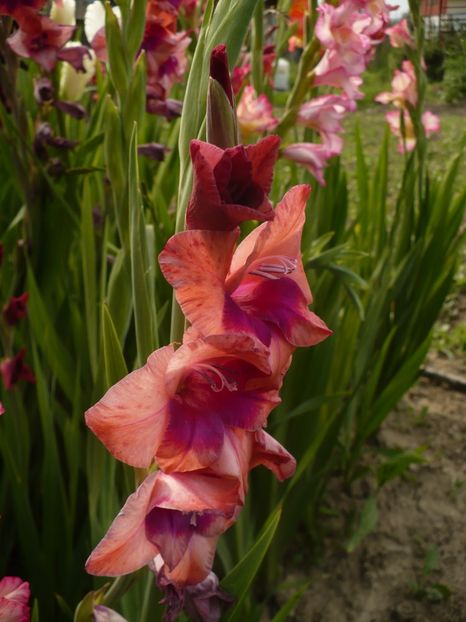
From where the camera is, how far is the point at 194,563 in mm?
419

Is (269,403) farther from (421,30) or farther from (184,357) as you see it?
(421,30)

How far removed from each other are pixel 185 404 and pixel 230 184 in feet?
0.40

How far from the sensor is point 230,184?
33cm

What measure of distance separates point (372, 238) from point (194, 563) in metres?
1.43

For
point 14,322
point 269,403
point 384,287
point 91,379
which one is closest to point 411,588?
point 384,287

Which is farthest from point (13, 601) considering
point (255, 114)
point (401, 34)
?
point (401, 34)

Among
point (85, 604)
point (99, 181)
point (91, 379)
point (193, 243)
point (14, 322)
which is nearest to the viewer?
point (193, 243)

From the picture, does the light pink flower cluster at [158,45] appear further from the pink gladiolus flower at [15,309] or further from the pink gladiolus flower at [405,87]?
the pink gladiolus flower at [405,87]

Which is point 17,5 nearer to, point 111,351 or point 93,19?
point 93,19

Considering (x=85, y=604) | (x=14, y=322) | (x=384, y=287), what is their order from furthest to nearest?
1. (x=384, y=287)
2. (x=14, y=322)
3. (x=85, y=604)

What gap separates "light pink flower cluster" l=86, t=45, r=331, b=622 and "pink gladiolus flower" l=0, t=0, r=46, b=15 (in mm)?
668

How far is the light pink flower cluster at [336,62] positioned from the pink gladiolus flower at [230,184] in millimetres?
755

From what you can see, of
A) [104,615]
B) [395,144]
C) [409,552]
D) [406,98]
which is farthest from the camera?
[395,144]

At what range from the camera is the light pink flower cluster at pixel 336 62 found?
1.05 m
